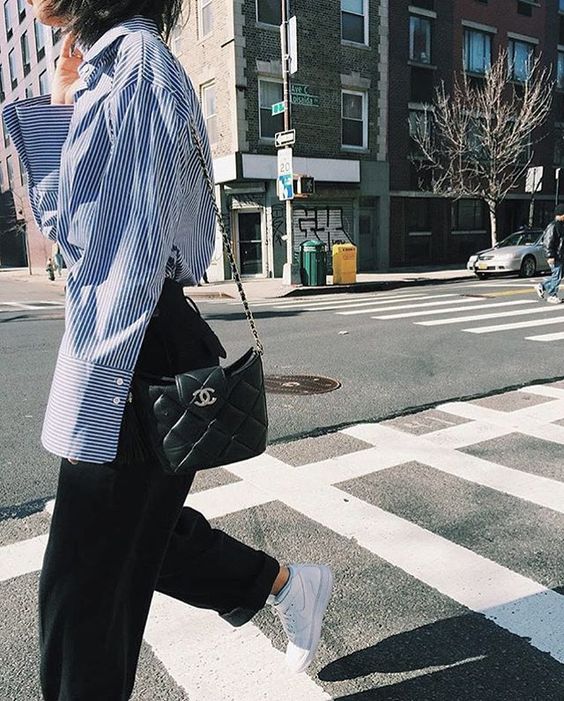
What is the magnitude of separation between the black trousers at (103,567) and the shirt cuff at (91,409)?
0.21 feet

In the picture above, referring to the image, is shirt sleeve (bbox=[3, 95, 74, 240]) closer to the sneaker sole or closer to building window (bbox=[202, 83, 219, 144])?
the sneaker sole

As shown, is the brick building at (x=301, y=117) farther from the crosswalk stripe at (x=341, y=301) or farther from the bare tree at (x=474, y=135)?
the crosswalk stripe at (x=341, y=301)

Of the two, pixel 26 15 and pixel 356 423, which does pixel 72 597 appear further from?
pixel 26 15

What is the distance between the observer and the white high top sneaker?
221 centimetres

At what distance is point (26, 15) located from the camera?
37969mm

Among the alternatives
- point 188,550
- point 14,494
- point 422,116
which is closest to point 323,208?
point 422,116

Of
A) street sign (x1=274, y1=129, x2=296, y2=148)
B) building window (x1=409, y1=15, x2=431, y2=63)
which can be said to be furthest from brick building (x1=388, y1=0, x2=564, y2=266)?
street sign (x1=274, y1=129, x2=296, y2=148)

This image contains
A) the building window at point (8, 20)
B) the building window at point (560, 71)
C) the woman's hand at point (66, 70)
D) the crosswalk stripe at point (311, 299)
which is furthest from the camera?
the building window at point (8, 20)

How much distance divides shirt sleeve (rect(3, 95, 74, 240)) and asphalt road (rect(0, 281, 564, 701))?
1606 mm

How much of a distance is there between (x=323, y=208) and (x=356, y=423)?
18.8m

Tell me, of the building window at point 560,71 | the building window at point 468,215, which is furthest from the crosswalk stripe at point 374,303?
the building window at point 560,71

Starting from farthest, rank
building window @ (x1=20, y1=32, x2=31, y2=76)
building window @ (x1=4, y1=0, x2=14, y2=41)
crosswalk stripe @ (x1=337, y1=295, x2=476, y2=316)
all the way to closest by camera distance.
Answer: building window @ (x1=4, y1=0, x2=14, y2=41), building window @ (x1=20, y1=32, x2=31, y2=76), crosswalk stripe @ (x1=337, y1=295, x2=476, y2=316)

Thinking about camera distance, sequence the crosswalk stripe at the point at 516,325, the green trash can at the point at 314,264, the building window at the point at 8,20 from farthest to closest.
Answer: the building window at the point at 8,20, the green trash can at the point at 314,264, the crosswalk stripe at the point at 516,325

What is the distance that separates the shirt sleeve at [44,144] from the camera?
5.20 ft
